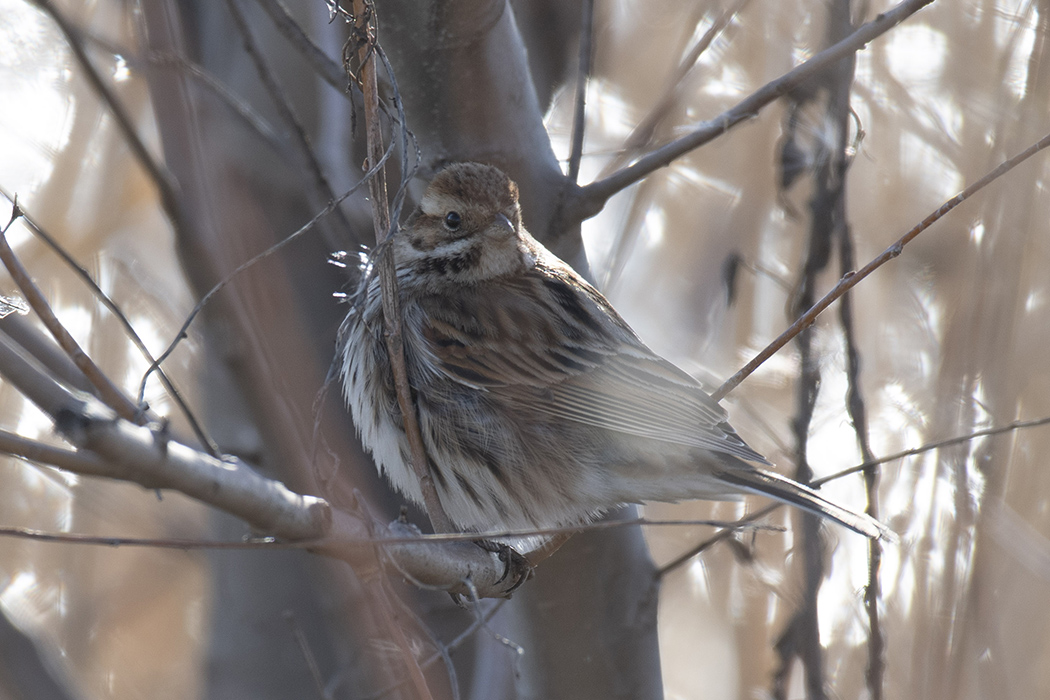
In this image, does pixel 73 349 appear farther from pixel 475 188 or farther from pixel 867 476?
pixel 867 476

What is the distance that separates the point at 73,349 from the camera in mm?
1574

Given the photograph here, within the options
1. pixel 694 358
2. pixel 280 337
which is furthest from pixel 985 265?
pixel 280 337

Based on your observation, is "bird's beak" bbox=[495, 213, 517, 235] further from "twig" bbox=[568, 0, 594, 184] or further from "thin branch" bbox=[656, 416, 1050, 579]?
"thin branch" bbox=[656, 416, 1050, 579]

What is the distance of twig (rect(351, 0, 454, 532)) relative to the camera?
219 cm

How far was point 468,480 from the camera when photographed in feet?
11.4

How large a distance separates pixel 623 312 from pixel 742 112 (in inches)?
96.6

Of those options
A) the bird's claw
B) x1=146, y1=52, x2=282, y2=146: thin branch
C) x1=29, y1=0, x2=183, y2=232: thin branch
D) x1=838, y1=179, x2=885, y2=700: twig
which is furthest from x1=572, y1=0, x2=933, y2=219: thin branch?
x1=29, y1=0, x2=183, y2=232: thin branch

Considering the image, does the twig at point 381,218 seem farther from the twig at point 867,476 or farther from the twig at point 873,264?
the twig at point 867,476

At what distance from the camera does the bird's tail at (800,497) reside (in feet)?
9.44

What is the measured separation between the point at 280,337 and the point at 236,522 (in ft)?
3.02

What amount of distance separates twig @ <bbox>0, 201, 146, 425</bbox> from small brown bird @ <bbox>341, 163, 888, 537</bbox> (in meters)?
1.66

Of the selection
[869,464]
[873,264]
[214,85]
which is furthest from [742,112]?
[214,85]

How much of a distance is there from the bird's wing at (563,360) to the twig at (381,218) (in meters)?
0.87

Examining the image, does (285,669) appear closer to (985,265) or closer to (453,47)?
(453,47)
